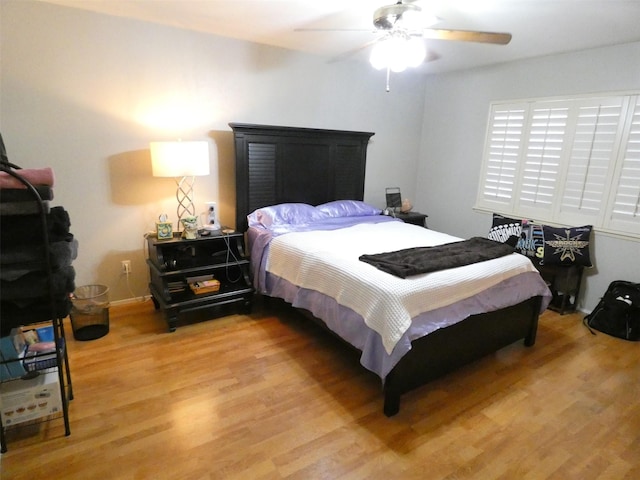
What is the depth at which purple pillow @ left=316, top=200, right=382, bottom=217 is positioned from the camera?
12.2ft

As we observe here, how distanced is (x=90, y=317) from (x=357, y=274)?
6.68ft

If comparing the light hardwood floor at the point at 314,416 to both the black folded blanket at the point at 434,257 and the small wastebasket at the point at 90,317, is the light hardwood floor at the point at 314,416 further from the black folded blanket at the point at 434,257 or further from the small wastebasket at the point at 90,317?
the black folded blanket at the point at 434,257

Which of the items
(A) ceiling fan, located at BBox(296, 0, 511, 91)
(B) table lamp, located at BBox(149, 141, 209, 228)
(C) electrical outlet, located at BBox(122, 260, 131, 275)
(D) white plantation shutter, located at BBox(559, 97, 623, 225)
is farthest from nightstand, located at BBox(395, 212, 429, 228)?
(C) electrical outlet, located at BBox(122, 260, 131, 275)

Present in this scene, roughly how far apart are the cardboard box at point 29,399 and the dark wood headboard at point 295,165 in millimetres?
1969

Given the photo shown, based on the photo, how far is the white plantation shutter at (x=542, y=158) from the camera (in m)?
3.43

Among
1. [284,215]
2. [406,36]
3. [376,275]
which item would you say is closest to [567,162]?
[406,36]

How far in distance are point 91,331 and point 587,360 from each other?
3605 mm

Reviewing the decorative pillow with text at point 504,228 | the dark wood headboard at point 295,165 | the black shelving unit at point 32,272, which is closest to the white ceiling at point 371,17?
the dark wood headboard at point 295,165

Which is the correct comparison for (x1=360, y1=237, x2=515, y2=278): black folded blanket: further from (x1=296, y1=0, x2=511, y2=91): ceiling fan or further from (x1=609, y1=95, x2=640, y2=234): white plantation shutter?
(x1=609, y1=95, x2=640, y2=234): white plantation shutter

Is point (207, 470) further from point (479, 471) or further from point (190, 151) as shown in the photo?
point (190, 151)

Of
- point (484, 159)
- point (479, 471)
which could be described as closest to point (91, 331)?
point (479, 471)

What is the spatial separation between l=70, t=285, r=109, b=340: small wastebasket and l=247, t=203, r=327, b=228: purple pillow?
1344mm

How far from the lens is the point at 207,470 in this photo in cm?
161

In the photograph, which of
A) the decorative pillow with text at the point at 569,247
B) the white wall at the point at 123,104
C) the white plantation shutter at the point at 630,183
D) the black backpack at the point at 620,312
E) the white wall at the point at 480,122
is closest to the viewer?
the white wall at the point at 123,104
